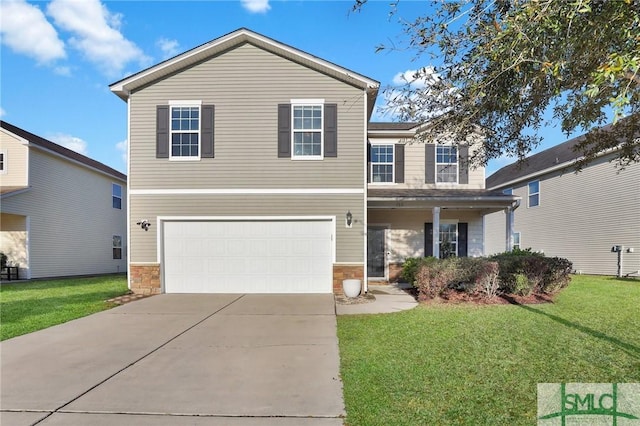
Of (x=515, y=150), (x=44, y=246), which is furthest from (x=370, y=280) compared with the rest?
(x=44, y=246)

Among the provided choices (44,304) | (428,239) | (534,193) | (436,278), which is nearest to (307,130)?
(436,278)

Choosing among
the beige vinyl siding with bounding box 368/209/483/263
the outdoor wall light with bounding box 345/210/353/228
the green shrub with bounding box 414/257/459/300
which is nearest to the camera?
Result: the green shrub with bounding box 414/257/459/300

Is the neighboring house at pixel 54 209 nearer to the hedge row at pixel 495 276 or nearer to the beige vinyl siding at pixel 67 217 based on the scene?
the beige vinyl siding at pixel 67 217

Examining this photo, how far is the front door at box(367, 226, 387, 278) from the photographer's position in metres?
13.9

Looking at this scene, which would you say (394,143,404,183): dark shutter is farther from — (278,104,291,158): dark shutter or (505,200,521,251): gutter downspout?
(278,104,291,158): dark shutter

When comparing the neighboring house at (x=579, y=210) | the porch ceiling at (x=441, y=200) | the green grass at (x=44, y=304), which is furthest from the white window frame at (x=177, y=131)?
the neighboring house at (x=579, y=210)

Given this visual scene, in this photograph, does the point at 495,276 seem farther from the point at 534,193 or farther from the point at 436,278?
the point at 534,193

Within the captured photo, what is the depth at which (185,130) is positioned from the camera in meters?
11.0

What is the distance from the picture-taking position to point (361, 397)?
377 cm

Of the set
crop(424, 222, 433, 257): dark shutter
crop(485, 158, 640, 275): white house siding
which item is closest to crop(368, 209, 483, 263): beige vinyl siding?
crop(424, 222, 433, 257): dark shutter

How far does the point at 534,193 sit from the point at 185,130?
1819cm

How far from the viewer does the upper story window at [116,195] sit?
2077cm

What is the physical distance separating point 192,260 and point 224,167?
112 inches

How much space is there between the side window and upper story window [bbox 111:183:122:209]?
1.69 metres
